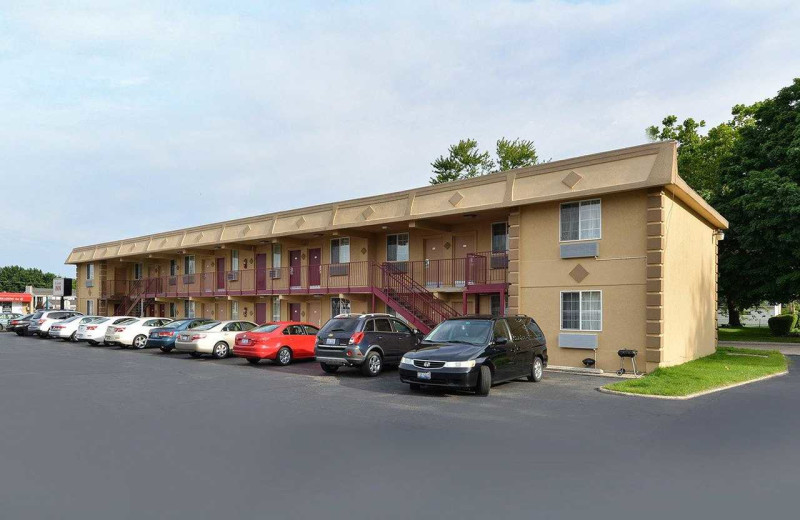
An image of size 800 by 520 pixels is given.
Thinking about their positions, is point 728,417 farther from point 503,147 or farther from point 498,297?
point 503,147

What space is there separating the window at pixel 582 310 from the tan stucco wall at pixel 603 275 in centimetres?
16

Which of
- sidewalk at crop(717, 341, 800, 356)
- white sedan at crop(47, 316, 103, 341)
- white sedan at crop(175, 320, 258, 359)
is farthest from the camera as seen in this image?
white sedan at crop(47, 316, 103, 341)

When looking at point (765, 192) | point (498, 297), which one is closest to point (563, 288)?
point (498, 297)

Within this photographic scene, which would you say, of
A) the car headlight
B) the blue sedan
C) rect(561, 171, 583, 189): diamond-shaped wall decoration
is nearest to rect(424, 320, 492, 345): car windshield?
the car headlight

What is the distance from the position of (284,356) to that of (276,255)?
13924mm

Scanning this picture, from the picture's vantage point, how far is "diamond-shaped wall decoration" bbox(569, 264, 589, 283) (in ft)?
57.7

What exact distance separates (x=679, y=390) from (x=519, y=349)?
12.0 feet

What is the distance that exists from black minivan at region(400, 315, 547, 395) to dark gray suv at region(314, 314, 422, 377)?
274cm

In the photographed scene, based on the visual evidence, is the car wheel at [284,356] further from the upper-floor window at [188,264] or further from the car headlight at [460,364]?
the upper-floor window at [188,264]

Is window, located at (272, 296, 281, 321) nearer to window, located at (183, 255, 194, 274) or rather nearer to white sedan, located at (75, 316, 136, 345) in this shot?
white sedan, located at (75, 316, 136, 345)

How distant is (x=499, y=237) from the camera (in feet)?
71.4

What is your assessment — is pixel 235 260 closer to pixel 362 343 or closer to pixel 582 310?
pixel 362 343

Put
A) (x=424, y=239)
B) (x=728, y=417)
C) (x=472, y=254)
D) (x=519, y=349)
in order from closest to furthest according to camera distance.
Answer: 1. (x=728, y=417)
2. (x=519, y=349)
3. (x=472, y=254)
4. (x=424, y=239)

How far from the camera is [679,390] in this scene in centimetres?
1277
